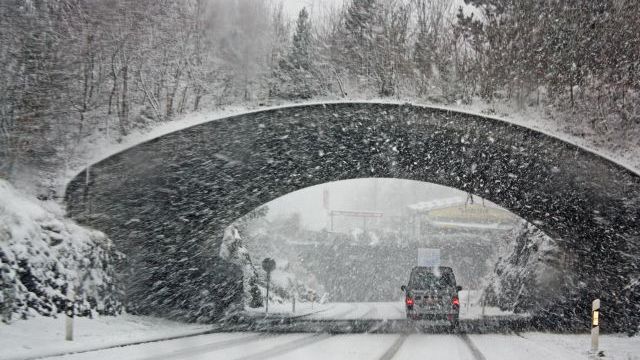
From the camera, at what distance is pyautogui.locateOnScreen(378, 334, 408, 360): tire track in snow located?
11.1m

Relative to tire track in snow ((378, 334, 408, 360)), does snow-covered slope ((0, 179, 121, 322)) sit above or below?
above

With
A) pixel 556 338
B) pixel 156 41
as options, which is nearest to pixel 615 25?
pixel 556 338

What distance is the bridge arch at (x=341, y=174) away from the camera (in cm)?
1748

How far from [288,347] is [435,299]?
7870mm

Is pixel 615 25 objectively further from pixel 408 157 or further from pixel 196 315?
pixel 196 315

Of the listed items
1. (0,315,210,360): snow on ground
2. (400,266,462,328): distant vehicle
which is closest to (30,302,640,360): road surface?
(0,315,210,360): snow on ground

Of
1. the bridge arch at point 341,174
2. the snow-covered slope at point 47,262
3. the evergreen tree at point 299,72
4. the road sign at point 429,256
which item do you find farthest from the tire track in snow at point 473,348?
the road sign at point 429,256

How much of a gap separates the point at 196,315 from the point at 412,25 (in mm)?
12517

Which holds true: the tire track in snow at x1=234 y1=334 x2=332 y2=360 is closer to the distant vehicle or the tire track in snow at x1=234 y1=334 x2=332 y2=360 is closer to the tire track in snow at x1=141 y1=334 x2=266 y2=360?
the tire track in snow at x1=141 y1=334 x2=266 y2=360

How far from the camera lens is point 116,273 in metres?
17.6

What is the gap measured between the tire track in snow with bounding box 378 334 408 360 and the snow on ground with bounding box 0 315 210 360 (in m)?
5.27

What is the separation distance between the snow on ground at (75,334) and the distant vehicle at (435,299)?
6.81 m

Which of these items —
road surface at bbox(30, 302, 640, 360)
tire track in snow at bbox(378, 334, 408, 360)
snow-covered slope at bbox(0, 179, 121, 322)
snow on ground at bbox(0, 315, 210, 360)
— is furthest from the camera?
snow-covered slope at bbox(0, 179, 121, 322)

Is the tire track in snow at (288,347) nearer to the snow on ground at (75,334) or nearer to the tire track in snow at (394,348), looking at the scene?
the tire track in snow at (394,348)
